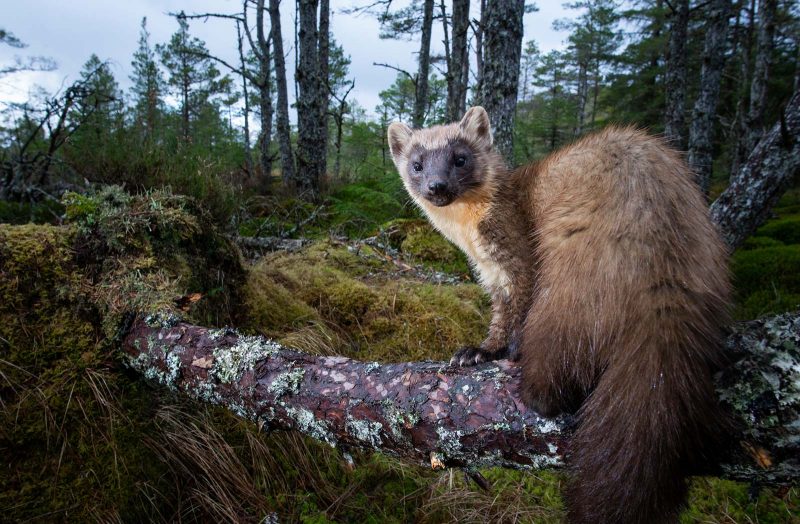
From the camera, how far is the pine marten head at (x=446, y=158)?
3.62 metres

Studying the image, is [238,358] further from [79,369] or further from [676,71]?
[676,71]

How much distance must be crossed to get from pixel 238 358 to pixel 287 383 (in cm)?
33

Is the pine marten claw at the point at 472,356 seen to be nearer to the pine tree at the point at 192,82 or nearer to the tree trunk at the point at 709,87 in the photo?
the tree trunk at the point at 709,87

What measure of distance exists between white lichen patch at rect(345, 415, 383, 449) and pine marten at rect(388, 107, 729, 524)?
2.20ft

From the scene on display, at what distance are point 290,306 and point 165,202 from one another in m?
1.49

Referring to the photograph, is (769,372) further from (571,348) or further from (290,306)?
(290,306)

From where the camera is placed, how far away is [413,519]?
284cm

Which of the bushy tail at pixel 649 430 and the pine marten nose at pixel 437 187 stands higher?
the pine marten nose at pixel 437 187

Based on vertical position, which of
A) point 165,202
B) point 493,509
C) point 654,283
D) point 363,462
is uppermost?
point 165,202

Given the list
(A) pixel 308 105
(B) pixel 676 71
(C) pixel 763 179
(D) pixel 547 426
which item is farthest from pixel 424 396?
(B) pixel 676 71

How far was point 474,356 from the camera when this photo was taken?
290 centimetres

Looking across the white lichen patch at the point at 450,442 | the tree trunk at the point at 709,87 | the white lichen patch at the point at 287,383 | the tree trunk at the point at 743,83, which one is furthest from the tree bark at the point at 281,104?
the tree trunk at the point at 743,83

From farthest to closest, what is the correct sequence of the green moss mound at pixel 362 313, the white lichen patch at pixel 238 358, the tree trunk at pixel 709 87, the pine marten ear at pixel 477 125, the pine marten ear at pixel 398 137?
the tree trunk at pixel 709 87, the pine marten ear at pixel 398 137, the pine marten ear at pixel 477 125, the green moss mound at pixel 362 313, the white lichen patch at pixel 238 358

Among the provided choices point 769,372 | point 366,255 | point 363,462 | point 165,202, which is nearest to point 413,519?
point 363,462
